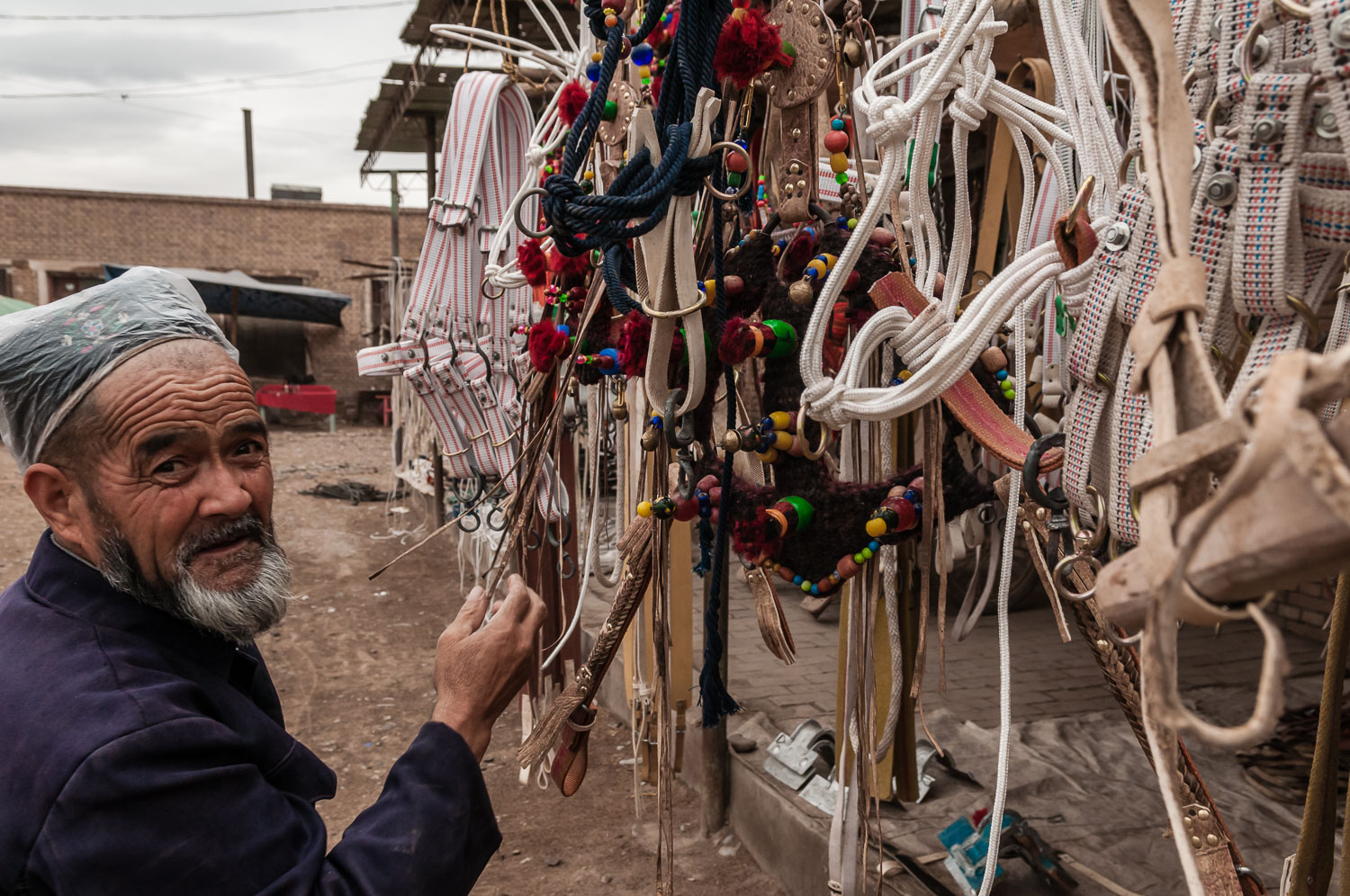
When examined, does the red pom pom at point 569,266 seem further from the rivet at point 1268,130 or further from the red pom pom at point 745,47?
the rivet at point 1268,130

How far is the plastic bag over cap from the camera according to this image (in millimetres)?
1152

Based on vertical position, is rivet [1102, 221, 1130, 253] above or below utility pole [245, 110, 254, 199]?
below

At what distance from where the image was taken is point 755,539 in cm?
130

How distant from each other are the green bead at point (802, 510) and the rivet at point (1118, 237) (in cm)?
55

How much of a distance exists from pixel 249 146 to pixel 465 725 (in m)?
28.9

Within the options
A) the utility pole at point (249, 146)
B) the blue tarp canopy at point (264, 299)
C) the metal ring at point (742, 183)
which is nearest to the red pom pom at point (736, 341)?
the metal ring at point (742, 183)

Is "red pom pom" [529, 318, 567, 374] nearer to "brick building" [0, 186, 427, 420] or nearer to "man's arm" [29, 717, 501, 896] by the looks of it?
"man's arm" [29, 717, 501, 896]

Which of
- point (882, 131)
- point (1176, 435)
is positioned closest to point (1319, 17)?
point (1176, 435)

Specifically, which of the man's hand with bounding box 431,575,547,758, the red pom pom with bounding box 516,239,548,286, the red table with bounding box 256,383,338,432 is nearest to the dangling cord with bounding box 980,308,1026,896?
the man's hand with bounding box 431,575,547,758

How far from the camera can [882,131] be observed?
4.03ft

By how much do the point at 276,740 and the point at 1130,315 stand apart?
119cm

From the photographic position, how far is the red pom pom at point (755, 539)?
4.23ft

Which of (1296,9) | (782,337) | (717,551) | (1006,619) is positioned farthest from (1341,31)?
(717,551)

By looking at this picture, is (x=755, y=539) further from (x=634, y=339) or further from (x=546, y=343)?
(x=546, y=343)
